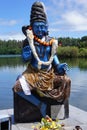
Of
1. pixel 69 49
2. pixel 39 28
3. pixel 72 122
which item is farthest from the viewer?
pixel 69 49

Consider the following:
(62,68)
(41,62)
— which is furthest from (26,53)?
(62,68)

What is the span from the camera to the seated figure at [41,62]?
600 cm

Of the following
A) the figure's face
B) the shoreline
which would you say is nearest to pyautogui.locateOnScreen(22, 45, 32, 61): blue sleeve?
the figure's face

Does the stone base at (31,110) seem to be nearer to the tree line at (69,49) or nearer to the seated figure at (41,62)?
the seated figure at (41,62)

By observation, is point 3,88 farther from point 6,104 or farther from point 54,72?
point 54,72

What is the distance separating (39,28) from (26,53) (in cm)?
48

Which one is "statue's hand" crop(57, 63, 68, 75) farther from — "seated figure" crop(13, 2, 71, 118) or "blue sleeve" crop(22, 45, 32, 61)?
"blue sleeve" crop(22, 45, 32, 61)

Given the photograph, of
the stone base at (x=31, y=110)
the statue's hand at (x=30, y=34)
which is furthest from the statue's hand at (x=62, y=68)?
the statue's hand at (x=30, y=34)

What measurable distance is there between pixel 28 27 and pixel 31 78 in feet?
2.90

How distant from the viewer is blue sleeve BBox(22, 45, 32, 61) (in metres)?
6.07

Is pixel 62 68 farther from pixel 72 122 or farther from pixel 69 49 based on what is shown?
pixel 69 49

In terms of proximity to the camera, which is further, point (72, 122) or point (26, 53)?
point (26, 53)

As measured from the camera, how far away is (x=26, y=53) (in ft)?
20.0

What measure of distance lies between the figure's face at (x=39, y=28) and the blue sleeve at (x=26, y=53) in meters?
0.30
